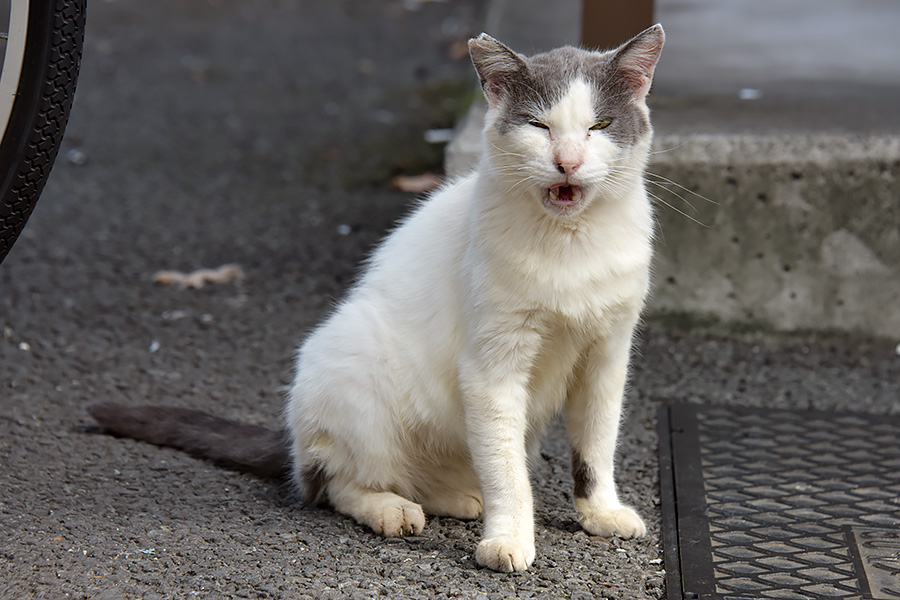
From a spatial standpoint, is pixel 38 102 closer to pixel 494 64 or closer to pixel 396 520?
pixel 494 64

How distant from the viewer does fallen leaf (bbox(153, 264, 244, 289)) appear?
4652mm

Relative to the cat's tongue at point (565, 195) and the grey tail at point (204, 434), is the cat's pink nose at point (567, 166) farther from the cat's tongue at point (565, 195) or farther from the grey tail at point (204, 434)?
the grey tail at point (204, 434)

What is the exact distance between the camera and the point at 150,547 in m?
2.58

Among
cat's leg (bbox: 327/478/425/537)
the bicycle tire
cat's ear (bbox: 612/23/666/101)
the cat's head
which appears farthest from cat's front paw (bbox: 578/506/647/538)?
the bicycle tire

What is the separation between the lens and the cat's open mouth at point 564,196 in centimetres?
239

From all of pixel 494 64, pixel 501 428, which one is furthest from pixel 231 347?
pixel 494 64

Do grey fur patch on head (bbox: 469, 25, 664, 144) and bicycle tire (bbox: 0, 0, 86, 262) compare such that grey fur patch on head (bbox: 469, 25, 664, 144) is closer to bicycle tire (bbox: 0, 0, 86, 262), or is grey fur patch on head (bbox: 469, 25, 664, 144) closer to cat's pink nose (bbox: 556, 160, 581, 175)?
cat's pink nose (bbox: 556, 160, 581, 175)

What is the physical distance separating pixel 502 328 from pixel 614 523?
67 centimetres

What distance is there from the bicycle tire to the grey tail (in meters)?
0.76

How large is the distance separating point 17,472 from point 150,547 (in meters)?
0.68

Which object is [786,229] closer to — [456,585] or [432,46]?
[456,585]

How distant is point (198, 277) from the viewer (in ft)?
15.4

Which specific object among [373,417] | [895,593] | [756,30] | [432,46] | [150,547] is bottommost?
[895,593]

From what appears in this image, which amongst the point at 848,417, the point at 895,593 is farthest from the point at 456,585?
the point at 848,417
